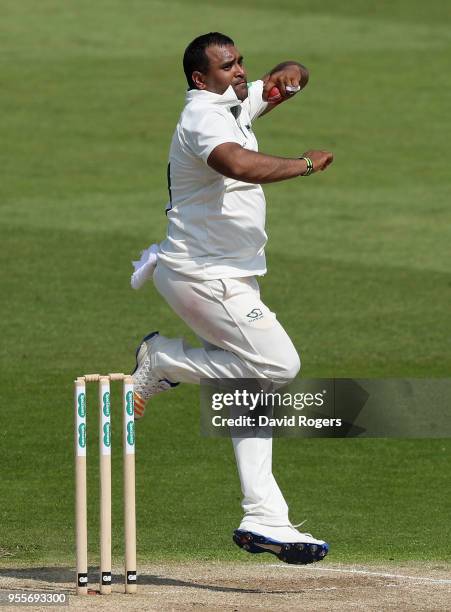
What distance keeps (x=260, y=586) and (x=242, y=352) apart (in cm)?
115

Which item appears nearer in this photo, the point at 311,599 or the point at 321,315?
the point at 311,599

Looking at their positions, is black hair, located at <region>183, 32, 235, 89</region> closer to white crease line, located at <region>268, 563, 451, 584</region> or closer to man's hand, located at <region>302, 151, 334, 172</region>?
man's hand, located at <region>302, 151, 334, 172</region>

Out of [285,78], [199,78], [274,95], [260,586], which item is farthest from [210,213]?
[260,586]

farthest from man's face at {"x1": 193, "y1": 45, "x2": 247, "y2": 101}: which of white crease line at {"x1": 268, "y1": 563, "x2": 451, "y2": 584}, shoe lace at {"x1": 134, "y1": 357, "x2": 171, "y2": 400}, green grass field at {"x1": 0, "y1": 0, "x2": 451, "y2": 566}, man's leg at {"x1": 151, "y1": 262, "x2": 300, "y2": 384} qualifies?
green grass field at {"x1": 0, "y1": 0, "x2": 451, "y2": 566}

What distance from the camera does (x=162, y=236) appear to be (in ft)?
60.3

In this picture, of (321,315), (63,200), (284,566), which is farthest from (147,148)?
(284,566)

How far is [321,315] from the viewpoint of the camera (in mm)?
15375

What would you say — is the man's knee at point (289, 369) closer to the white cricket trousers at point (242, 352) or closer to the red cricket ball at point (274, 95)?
the white cricket trousers at point (242, 352)

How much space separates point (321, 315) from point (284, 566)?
7323 mm

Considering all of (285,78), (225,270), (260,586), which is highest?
(285,78)

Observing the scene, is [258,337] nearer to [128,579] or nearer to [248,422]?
[248,422]

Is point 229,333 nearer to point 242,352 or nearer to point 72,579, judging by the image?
point 242,352

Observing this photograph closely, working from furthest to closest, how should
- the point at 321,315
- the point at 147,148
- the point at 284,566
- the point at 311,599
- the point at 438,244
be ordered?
the point at 147,148 → the point at 438,244 → the point at 321,315 → the point at 284,566 → the point at 311,599

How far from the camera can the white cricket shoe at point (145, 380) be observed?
7723mm
